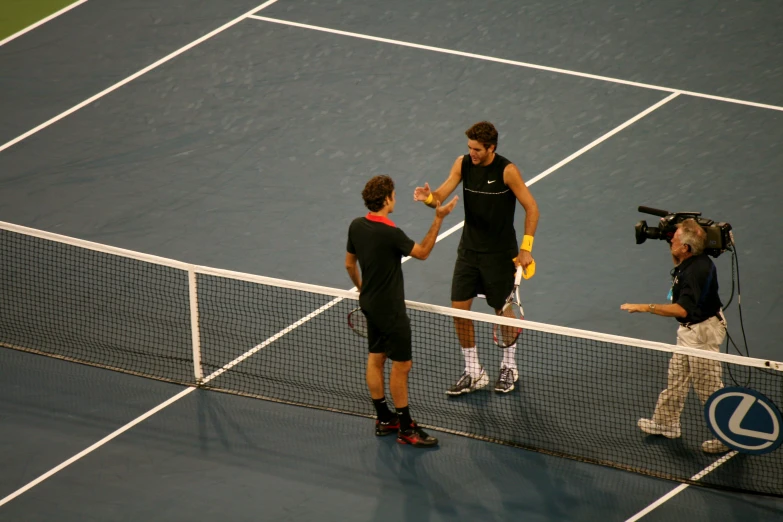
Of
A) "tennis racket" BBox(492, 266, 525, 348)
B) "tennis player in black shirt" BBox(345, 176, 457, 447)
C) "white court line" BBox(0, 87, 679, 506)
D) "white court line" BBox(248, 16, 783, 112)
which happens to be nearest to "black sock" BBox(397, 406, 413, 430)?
"tennis player in black shirt" BBox(345, 176, 457, 447)

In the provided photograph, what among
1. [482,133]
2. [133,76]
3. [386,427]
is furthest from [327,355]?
[133,76]

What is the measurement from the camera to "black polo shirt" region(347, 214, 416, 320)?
913 cm

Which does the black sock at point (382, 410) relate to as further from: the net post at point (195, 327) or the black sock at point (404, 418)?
the net post at point (195, 327)

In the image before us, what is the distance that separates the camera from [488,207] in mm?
9945

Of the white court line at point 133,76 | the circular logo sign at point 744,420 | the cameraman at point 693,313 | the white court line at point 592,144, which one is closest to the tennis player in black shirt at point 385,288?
the cameraman at point 693,313

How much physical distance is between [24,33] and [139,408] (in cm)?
834

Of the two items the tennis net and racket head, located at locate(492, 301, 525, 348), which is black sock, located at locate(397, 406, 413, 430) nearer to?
the tennis net

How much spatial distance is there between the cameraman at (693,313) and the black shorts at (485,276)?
3.99 feet

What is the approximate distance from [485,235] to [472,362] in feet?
3.53

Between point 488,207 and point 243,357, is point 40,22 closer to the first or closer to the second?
point 243,357

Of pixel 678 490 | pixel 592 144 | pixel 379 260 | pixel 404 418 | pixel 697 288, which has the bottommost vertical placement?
pixel 678 490

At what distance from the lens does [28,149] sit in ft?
46.8

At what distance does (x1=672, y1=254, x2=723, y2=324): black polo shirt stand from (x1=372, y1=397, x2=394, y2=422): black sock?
235 centimetres

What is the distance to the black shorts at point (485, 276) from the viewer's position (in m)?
10.1
